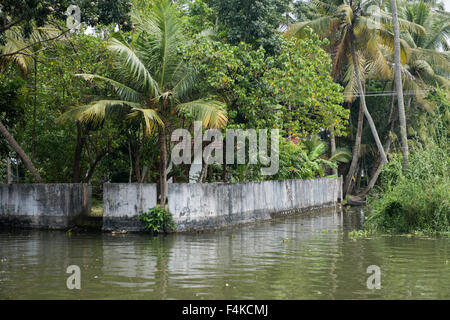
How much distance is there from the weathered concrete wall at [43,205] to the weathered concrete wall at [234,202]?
3647mm

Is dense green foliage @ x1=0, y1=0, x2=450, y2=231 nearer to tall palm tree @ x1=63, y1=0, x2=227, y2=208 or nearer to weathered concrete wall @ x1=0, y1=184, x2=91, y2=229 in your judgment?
tall palm tree @ x1=63, y1=0, x2=227, y2=208

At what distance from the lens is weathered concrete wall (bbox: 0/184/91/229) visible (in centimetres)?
1770

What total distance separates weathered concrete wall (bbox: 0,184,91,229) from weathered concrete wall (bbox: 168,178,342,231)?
3.65 m

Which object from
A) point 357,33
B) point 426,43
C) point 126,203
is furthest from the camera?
point 426,43

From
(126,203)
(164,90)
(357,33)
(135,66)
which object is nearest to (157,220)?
(126,203)

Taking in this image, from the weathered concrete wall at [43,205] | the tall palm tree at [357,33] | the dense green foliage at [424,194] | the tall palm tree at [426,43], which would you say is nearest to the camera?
the dense green foliage at [424,194]

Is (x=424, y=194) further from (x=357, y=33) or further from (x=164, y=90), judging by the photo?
(x=357, y=33)

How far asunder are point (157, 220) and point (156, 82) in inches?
156

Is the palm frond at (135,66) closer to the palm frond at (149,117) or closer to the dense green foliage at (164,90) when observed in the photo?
the dense green foliage at (164,90)

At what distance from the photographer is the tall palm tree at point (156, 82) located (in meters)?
15.3

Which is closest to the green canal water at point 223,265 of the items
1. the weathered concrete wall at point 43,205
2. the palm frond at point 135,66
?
the weathered concrete wall at point 43,205

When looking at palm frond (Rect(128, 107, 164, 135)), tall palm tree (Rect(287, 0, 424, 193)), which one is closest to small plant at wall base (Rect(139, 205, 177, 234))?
palm frond (Rect(128, 107, 164, 135))

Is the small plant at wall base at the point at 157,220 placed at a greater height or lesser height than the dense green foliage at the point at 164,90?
lesser

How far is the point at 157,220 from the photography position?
16.0 metres
